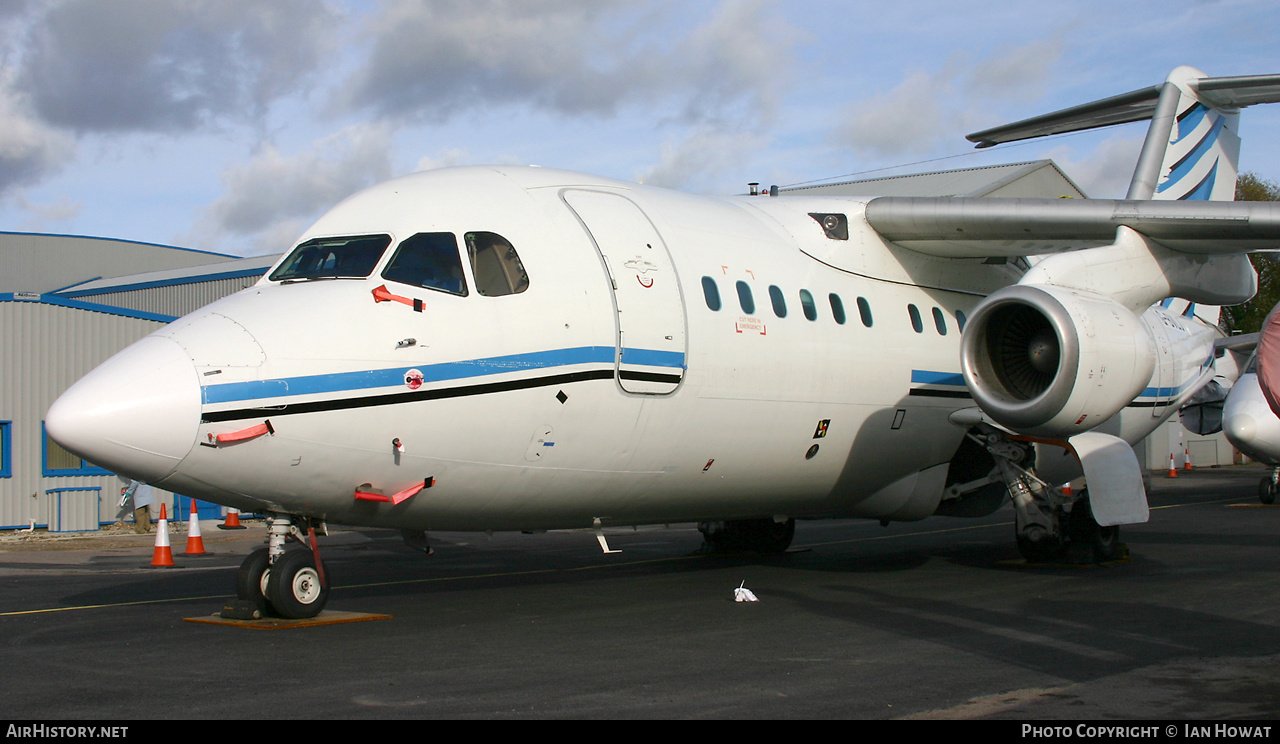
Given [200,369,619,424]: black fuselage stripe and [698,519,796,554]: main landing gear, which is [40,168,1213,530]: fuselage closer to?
[200,369,619,424]: black fuselage stripe

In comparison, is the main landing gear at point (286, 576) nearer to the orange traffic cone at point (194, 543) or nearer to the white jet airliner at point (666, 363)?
the white jet airliner at point (666, 363)

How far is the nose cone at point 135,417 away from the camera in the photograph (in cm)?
676

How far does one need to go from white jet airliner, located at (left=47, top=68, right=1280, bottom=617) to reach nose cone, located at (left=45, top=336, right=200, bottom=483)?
0.01 meters

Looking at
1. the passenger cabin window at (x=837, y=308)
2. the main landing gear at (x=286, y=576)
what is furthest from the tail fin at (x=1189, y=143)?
the main landing gear at (x=286, y=576)

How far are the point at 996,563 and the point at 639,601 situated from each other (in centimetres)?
480

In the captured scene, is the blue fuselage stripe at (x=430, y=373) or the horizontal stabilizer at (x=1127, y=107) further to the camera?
the horizontal stabilizer at (x=1127, y=107)

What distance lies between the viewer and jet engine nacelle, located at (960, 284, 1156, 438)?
9.60 meters

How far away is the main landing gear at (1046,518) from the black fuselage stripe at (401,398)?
17.4 ft

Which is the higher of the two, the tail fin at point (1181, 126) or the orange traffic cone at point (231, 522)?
the tail fin at point (1181, 126)

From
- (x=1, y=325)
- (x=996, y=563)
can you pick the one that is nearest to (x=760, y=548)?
(x=996, y=563)

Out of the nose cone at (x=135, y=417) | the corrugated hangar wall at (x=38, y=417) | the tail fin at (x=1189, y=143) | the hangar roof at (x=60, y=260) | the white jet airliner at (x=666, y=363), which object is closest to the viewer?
the nose cone at (x=135, y=417)

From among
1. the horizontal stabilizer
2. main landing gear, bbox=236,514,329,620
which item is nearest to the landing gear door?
main landing gear, bbox=236,514,329,620

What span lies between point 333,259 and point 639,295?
2.25 metres
